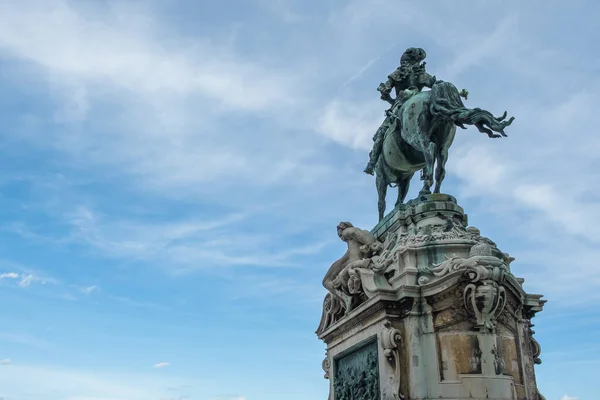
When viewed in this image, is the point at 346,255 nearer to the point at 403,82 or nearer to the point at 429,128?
the point at 429,128

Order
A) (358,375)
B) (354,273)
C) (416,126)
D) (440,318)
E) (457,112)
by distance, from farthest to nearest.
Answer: (416,126)
(457,112)
(354,273)
(358,375)
(440,318)

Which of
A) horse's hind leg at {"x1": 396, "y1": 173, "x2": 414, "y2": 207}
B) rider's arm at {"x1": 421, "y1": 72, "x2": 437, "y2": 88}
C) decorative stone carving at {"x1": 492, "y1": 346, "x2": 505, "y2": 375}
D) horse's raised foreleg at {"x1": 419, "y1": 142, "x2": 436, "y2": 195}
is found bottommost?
decorative stone carving at {"x1": 492, "y1": 346, "x2": 505, "y2": 375}

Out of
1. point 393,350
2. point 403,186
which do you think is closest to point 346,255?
point 403,186

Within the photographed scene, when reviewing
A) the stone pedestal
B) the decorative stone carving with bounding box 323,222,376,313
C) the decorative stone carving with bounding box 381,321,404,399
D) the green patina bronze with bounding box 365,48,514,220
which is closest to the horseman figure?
the green patina bronze with bounding box 365,48,514,220

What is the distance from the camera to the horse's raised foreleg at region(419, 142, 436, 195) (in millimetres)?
14031

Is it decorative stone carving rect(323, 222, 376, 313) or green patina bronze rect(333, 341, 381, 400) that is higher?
decorative stone carving rect(323, 222, 376, 313)

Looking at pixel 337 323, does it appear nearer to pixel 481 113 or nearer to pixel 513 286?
pixel 513 286

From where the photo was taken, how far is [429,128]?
14.4 m

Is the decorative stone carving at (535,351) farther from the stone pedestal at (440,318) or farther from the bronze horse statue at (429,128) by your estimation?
the bronze horse statue at (429,128)

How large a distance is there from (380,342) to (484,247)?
2.52 m

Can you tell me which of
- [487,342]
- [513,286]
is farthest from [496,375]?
[513,286]

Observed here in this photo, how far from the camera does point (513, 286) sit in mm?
11766

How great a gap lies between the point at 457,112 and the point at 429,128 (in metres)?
0.84

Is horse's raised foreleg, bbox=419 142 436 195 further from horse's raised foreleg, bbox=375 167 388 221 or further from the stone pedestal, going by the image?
horse's raised foreleg, bbox=375 167 388 221
